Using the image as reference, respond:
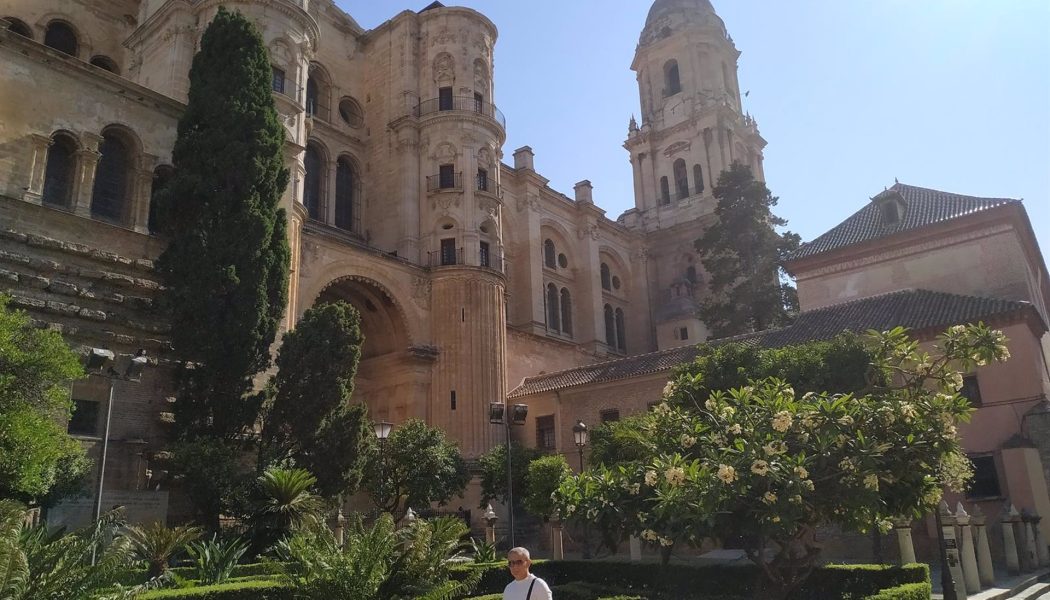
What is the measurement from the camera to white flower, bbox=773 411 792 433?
8.76 m

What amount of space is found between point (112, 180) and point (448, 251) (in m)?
13.0

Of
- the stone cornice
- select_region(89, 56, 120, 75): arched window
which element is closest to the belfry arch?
the stone cornice

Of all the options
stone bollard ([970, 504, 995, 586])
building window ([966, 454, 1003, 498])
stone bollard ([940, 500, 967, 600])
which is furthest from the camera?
→ building window ([966, 454, 1003, 498])

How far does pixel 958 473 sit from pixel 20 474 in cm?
1386

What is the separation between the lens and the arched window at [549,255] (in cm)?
4159

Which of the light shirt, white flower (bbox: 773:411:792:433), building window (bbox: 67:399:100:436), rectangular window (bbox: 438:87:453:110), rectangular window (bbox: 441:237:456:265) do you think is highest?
rectangular window (bbox: 438:87:453:110)

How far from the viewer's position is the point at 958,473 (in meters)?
10.0

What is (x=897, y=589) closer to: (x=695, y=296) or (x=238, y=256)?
(x=238, y=256)

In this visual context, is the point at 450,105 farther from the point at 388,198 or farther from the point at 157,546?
the point at 157,546

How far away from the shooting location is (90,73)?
1923 cm

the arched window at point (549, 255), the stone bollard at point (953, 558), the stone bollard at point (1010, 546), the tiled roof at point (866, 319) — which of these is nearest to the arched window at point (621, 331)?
the arched window at point (549, 255)

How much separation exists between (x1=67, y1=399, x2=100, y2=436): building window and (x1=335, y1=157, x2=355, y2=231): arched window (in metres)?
15.0

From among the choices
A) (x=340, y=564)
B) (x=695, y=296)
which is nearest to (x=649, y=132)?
(x=695, y=296)

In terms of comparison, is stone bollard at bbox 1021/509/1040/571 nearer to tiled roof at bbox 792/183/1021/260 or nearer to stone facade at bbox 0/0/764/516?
tiled roof at bbox 792/183/1021/260
